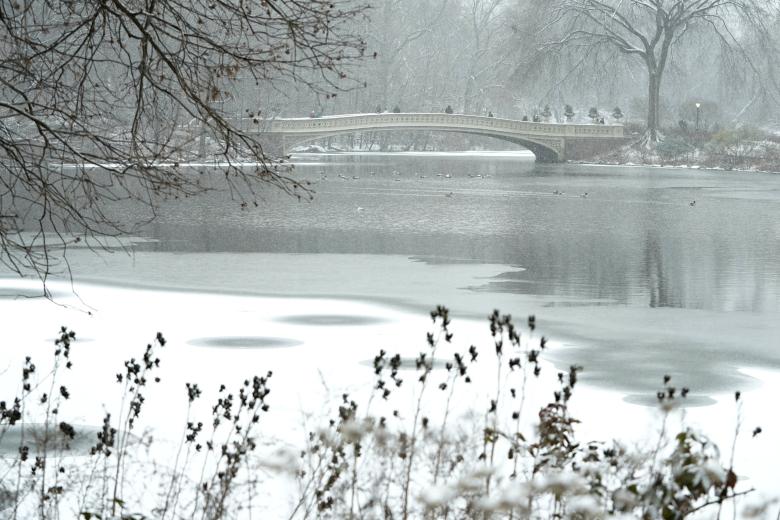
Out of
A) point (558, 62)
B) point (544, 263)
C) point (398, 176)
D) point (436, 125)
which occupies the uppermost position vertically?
point (558, 62)

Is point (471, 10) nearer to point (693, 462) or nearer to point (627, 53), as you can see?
point (627, 53)

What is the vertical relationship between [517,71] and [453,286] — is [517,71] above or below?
above

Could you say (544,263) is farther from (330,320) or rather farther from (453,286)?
(330,320)

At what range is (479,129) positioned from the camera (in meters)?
69.6

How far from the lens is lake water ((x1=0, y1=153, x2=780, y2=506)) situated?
10359 millimetres

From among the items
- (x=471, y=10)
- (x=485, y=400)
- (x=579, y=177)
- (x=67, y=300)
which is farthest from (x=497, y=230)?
(x=471, y=10)

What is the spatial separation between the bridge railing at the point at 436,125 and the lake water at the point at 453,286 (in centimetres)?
3526

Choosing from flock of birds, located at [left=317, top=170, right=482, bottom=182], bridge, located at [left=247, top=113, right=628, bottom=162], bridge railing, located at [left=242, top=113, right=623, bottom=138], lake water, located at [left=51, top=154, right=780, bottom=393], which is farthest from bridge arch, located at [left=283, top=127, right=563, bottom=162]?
lake water, located at [left=51, top=154, right=780, bottom=393]

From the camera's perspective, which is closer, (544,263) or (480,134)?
(544,263)

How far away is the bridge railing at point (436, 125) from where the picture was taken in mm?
65500

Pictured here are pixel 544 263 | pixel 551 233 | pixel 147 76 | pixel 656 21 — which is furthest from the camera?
pixel 656 21

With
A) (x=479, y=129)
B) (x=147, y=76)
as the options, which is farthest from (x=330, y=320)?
(x=479, y=129)

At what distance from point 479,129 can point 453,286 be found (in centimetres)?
5500

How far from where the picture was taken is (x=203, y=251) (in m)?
19.1
